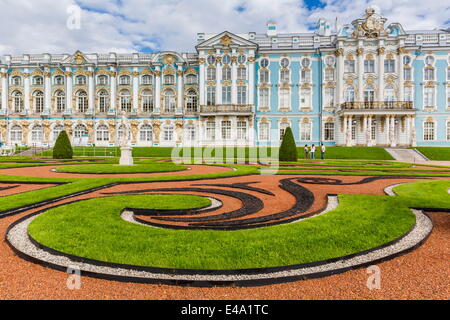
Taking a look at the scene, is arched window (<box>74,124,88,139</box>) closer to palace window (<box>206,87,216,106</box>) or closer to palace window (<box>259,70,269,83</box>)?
palace window (<box>206,87,216,106</box>)

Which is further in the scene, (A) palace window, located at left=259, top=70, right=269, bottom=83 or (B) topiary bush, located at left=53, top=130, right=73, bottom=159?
(A) palace window, located at left=259, top=70, right=269, bottom=83

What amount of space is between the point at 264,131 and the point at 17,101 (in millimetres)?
39249

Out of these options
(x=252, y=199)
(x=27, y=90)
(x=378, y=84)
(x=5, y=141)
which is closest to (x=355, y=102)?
(x=378, y=84)

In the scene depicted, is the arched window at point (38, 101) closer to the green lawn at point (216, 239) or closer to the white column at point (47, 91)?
the white column at point (47, 91)

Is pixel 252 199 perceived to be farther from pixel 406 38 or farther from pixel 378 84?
pixel 406 38

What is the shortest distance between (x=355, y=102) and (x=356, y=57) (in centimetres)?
679

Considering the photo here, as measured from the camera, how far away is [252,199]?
24.0ft

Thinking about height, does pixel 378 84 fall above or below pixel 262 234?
above

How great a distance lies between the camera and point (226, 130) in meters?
39.8

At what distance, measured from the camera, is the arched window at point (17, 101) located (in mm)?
44625

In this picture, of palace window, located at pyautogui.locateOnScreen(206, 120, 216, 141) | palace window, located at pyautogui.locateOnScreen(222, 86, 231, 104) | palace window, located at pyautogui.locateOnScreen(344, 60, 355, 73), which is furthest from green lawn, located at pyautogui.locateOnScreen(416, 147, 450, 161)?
palace window, located at pyautogui.locateOnScreen(206, 120, 216, 141)

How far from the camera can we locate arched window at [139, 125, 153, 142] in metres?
42.9

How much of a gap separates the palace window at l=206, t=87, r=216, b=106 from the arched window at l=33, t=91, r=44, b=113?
2662cm

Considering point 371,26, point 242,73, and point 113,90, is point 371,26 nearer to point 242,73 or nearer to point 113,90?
point 242,73
